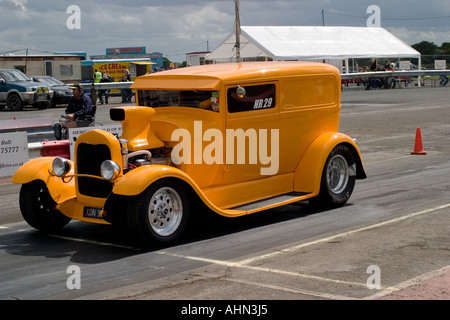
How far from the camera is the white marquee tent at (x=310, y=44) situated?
36.6m

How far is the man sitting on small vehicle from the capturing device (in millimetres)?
14123

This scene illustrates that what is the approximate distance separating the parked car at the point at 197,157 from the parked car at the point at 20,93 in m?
23.0

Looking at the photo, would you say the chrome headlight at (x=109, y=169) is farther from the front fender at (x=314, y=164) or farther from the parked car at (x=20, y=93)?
the parked car at (x=20, y=93)

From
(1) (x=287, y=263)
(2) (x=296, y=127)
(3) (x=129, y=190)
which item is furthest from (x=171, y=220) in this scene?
(2) (x=296, y=127)

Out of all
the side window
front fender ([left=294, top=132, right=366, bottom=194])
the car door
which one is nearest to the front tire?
the car door

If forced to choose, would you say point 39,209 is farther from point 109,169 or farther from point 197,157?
point 197,157

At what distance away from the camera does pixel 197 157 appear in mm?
8023

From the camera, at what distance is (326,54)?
3847 centimetres

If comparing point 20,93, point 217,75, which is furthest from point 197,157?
point 20,93

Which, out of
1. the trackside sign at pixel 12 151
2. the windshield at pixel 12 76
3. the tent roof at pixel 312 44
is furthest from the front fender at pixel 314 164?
the tent roof at pixel 312 44

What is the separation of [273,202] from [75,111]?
7283mm

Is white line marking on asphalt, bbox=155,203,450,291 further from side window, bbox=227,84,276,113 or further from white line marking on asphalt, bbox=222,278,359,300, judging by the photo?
side window, bbox=227,84,276,113

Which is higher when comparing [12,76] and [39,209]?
[12,76]
